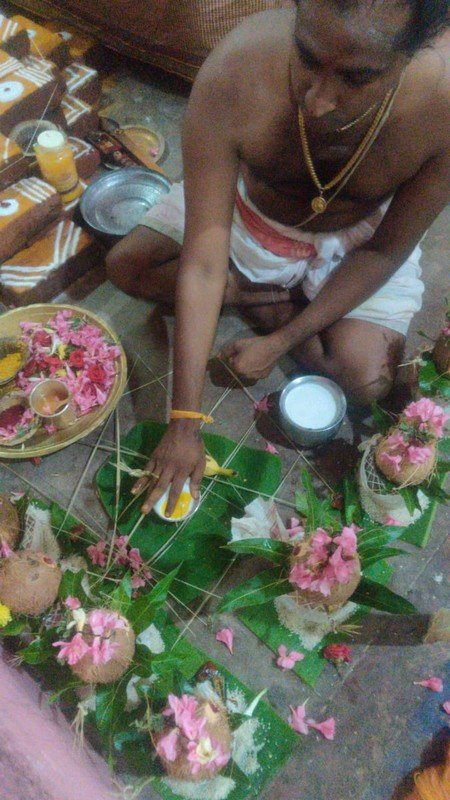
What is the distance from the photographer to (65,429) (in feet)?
5.50

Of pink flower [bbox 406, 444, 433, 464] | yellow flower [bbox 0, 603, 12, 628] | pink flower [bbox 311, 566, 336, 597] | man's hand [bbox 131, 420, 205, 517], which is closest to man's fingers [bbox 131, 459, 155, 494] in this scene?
man's hand [bbox 131, 420, 205, 517]

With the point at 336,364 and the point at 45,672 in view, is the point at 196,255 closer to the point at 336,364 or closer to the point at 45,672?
the point at 336,364

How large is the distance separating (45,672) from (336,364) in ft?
3.72

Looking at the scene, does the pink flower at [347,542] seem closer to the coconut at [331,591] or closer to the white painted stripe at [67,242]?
the coconut at [331,591]

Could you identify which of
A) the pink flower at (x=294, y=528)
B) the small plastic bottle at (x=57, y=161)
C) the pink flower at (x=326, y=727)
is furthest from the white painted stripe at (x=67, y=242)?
the pink flower at (x=326, y=727)

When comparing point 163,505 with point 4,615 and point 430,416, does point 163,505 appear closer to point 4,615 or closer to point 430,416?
point 4,615

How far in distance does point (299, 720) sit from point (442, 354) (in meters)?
1.00

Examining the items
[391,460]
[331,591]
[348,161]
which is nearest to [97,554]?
[331,591]

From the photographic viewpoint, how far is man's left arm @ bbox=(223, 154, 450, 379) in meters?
1.34

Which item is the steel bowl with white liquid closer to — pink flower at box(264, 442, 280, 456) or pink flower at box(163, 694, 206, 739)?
pink flower at box(264, 442, 280, 456)

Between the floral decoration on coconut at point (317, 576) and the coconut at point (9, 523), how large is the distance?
0.57m

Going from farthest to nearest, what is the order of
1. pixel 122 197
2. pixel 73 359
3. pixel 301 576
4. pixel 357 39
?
1. pixel 122 197
2. pixel 73 359
3. pixel 301 576
4. pixel 357 39

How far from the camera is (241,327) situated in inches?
78.6

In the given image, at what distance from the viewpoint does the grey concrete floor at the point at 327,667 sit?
1369 millimetres
